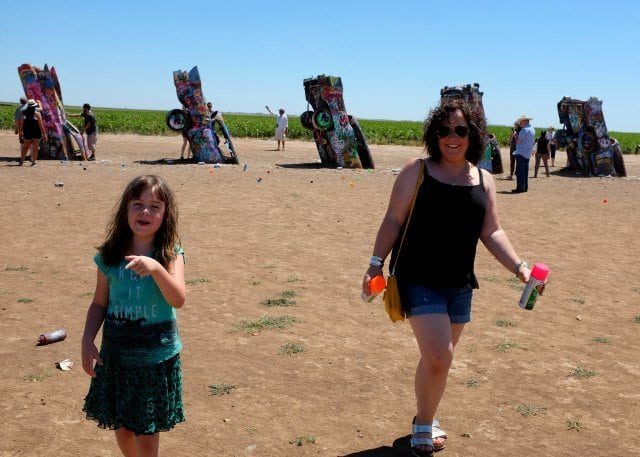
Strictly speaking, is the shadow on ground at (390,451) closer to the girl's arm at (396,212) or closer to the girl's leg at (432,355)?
the girl's leg at (432,355)

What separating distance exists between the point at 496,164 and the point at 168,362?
732 inches

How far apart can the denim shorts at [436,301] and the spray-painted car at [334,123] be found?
52.3 ft

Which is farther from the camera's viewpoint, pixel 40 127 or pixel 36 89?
pixel 36 89

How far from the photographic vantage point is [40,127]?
55.2 ft

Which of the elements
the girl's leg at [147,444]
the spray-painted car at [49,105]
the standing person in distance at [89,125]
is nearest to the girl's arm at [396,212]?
the girl's leg at [147,444]

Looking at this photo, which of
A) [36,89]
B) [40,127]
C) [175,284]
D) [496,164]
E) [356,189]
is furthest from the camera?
[496,164]

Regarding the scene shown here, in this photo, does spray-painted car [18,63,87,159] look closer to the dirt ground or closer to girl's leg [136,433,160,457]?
the dirt ground

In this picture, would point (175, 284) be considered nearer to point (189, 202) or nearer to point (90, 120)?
point (189, 202)

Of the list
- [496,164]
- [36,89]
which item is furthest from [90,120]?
[496,164]

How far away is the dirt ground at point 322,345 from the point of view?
159 inches

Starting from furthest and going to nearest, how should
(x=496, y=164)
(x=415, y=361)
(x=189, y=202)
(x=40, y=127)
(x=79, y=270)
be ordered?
(x=496, y=164)
(x=40, y=127)
(x=189, y=202)
(x=79, y=270)
(x=415, y=361)

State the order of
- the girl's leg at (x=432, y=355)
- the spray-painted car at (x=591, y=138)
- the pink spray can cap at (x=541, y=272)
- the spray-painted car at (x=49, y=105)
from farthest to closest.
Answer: the spray-painted car at (x=591, y=138) → the spray-painted car at (x=49, y=105) → the pink spray can cap at (x=541, y=272) → the girl's leg at (x=432, y=355)

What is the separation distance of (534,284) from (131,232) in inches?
80.5

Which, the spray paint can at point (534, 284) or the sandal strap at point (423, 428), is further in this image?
the sandal strap at point (423, 428)
